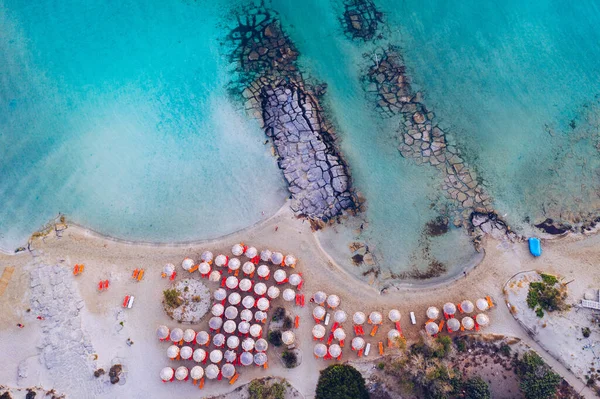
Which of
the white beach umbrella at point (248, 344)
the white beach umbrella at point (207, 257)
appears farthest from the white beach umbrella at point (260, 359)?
the white beach umbrella at point (207, 257)

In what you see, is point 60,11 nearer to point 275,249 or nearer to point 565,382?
point 275,249

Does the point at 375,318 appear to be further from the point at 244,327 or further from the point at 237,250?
the point at 237,250

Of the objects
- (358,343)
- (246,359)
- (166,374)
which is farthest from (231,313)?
(358,343)

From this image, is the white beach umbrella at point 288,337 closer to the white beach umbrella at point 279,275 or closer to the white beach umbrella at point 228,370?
the white beach umbrella at point 279,275

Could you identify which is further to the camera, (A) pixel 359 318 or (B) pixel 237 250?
(B) pixel 237 250

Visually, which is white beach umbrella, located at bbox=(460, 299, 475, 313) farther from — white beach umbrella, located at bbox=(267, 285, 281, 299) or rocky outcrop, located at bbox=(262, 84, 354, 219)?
white beach umbrella, located at bbox=(267, 285, 281, 299)

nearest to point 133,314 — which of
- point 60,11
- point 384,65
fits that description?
point 60,11

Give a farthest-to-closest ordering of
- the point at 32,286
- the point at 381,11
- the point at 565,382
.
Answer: the point at 381,11, the point at 32,286, the point at 565,382

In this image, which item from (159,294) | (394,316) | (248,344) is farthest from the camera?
(159,294)
